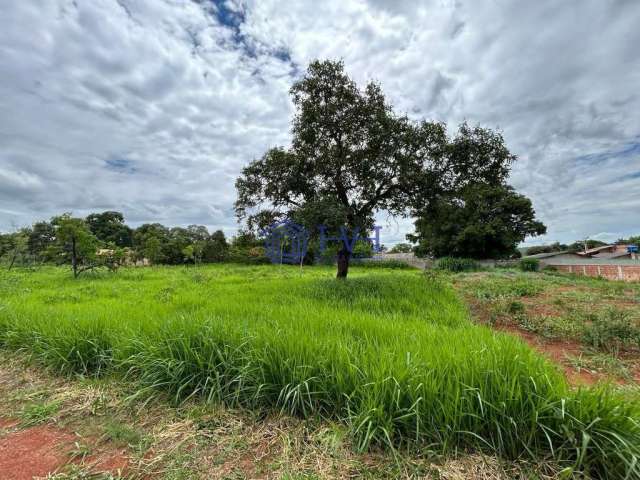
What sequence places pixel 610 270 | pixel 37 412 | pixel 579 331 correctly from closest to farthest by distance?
→ pixel 37 412 < pixel 579 331 < pixel 610 270

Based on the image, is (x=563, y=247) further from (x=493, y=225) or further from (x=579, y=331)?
(x=579, y=331)

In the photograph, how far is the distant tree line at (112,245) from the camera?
12.2m

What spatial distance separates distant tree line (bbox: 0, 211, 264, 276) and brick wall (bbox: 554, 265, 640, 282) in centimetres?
2402

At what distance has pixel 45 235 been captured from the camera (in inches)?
1195

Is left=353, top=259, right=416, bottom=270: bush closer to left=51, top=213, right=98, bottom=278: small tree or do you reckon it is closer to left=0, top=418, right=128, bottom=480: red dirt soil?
left=51, top=213, right=98, bottom=278: small tree

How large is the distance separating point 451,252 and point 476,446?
90.7 ft

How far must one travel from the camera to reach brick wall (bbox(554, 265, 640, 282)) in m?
19.0

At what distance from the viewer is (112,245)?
14625 millimetres

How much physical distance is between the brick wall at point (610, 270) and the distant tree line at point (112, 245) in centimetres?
2402

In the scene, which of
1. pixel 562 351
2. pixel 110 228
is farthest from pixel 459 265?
pixel 110 228

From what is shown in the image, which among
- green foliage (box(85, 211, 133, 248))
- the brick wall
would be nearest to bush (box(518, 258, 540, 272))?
the brick wall

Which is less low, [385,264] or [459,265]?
[459,265]

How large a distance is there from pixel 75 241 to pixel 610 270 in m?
32.7

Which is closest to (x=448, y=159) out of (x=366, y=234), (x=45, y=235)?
(x=366, y=234)
